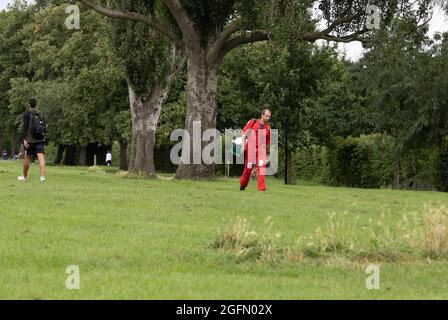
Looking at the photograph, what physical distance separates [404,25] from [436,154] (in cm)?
765

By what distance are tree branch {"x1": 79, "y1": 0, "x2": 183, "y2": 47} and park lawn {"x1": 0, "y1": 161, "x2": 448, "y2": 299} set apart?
1323 cm

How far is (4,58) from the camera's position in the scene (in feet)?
255

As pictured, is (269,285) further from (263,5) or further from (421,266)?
(263,5)

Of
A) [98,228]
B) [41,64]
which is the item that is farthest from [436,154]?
[41,64]

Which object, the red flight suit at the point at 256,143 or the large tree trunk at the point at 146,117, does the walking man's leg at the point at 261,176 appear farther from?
the large tree trunk at the point at 146,117

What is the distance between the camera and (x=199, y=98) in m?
28.6

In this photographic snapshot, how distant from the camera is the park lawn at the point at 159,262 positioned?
7398 mm

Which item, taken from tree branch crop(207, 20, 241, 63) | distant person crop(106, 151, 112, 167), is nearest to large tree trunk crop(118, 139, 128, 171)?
distant person crop(106, 151, 112, 167)

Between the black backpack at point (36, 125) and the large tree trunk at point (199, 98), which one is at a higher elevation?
the large tree trunk at point (199, 98)

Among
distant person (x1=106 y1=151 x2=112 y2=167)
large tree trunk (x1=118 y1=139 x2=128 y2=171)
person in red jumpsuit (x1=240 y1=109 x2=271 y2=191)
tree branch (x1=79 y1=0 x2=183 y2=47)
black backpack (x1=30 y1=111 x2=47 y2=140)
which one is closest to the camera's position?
person in red jumpsuit (x1=240 y1=109 x2=271 y2=191)

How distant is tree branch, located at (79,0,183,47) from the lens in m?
27.6

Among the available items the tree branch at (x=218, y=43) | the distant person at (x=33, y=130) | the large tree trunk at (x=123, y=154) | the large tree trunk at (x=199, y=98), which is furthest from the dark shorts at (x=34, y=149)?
the large tree trunk at (x=123, y=154)

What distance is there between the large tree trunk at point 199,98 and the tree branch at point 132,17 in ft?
3.69

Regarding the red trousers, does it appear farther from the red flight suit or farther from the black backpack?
the black backpack
